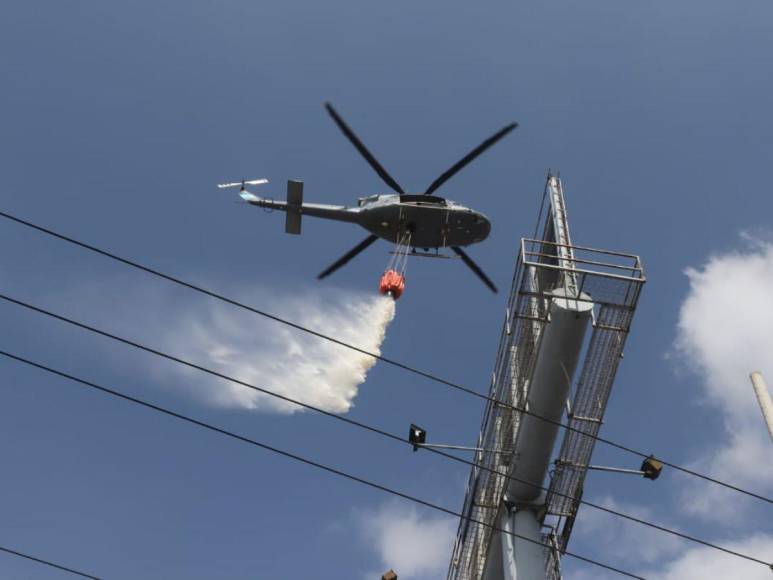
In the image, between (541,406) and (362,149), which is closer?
(541,406)

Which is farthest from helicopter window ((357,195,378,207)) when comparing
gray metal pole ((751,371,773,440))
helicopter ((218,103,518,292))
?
gray metal pole ((751,371,773,440))

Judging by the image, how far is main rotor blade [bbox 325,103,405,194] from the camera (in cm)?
2592

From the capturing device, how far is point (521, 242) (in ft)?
69.2

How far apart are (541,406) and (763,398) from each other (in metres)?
6.84

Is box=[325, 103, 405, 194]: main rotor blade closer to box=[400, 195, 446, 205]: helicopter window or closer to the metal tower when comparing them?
box=[400, 195, 446, 205]: helicopter window

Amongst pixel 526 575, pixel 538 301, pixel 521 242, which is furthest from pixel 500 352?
pixel 526 575

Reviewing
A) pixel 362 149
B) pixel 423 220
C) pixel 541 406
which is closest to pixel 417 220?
pixel 423 220

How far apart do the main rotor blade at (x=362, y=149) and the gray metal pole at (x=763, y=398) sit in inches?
636

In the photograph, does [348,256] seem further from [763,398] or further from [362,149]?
[763,398]

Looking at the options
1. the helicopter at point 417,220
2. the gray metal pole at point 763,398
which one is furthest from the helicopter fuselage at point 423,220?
the gray metal pole at point 763,398

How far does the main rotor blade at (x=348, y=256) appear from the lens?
28.3m

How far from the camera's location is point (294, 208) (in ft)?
98.6

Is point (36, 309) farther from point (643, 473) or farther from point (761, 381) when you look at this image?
point (643, 473)

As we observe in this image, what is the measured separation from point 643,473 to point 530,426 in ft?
14.2
